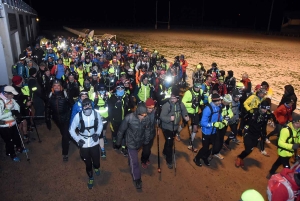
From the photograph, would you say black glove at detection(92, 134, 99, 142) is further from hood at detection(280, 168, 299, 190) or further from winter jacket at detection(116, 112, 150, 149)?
hood at detection(280, 168, 299, 190)

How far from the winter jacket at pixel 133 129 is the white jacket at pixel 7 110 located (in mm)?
3003

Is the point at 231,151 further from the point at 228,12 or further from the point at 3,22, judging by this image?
the point at 228,12

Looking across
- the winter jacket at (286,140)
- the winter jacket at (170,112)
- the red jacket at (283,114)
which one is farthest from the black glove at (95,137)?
the red jacket at (283,114)

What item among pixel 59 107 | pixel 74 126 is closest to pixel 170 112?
pixel 74 126

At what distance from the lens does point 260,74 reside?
1664 centimetres

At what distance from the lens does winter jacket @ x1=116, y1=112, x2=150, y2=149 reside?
16.9 ft

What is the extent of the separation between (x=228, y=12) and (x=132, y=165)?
3368 inches

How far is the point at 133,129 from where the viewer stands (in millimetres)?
5195

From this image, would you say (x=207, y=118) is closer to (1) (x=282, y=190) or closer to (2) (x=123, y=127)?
(2) (x=123, y=127)

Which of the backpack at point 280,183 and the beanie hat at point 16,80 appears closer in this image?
the backpack at point 280,183

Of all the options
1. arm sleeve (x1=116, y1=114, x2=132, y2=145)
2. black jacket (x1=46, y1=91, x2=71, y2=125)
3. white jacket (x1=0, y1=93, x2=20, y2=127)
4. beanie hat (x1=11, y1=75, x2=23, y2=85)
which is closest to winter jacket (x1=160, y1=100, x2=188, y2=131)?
arm sleeve (x1=116, y1=114, x2=132, y2=145)

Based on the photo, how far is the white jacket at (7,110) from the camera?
579 centimetres

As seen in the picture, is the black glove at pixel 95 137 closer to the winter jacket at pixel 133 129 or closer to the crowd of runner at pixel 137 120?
the crowd of runner at pixel 137 120

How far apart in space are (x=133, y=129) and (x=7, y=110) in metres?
3.36
